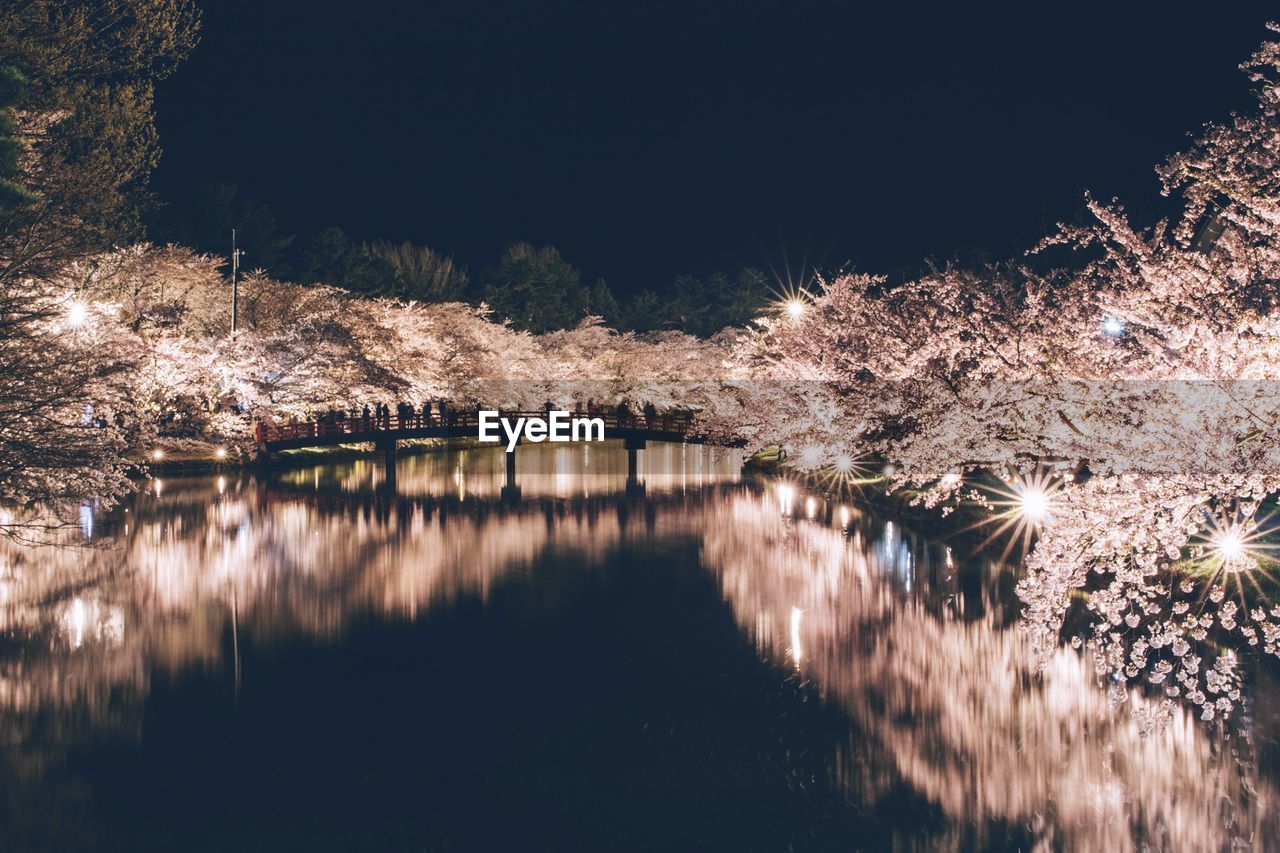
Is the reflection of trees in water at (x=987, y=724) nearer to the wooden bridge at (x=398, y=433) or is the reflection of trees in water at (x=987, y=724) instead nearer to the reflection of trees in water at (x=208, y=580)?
the reflection of trees in water at (x=208, y=580)

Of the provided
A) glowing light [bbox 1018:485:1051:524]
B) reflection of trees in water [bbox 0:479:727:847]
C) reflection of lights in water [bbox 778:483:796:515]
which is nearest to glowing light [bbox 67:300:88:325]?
reflection of trees in water [bbox 0:479:727:847]

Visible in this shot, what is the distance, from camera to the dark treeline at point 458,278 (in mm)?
77625

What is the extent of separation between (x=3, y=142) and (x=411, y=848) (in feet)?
43.4

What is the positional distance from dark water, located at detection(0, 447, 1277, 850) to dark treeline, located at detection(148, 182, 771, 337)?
5123cm

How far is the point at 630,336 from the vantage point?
292ft

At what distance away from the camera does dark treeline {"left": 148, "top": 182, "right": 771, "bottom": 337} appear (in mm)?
77625

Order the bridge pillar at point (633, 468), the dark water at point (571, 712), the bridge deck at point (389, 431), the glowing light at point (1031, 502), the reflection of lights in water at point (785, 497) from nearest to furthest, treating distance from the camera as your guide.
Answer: the dark water at point (571, 712) < the glowing light at point (1031, 502) < the reflection of lights in water at point (785, 497) < the bridge pillar at point (633, 468) < the bridge deck at point (389, 431)

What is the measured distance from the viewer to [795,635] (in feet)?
70.1

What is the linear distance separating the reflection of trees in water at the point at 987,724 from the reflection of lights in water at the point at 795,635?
0.14 feet

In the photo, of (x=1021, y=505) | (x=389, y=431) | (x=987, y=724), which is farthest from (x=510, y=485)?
(x=987, y=724)

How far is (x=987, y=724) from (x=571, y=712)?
6.34 m

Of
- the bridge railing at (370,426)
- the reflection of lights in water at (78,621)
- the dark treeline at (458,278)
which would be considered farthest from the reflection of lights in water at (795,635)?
the dark treeline at (458,278)

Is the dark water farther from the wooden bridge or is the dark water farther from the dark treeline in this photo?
the dark treeline

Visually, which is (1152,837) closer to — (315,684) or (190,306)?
(315,684)
